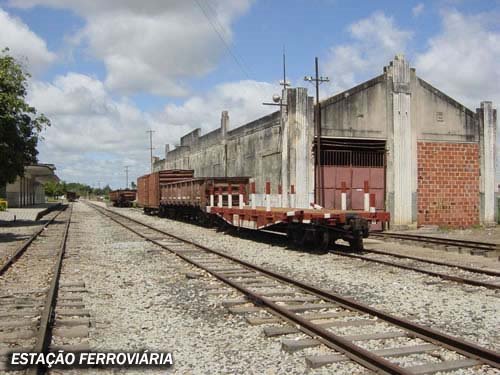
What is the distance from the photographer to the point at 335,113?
78.0ft

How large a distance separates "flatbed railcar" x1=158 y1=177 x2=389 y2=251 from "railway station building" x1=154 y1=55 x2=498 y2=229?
2.50 meters

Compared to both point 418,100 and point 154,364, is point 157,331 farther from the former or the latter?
point 418,100

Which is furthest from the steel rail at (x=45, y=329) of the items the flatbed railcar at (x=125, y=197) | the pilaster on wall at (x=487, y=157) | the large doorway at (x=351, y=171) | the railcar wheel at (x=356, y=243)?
the flatbed railcar at (x=125, y=197)

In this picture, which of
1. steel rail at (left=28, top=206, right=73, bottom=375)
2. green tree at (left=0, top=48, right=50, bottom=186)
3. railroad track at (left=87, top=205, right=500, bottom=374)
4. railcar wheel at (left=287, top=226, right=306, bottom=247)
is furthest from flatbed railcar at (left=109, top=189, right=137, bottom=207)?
steel rail at (left=28, top=206, right=73, bottom=375)

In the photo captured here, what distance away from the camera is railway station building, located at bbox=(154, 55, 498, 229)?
2353 cm

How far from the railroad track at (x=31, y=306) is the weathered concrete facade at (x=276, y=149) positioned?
38.3 ft

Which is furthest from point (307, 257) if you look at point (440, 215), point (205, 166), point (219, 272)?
point (205, 166)

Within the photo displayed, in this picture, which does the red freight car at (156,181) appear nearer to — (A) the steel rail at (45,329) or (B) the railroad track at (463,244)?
(B) the railroad track at (463,244)

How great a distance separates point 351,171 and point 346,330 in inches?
736

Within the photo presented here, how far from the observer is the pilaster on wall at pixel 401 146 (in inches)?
971

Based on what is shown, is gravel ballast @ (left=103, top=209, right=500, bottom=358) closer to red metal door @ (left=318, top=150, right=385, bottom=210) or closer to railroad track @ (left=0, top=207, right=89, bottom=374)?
railroad track @ (left=0, top=207, right=89, bottom=374)

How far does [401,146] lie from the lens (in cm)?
2481

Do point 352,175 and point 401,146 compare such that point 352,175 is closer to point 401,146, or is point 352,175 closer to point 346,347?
point 401,146

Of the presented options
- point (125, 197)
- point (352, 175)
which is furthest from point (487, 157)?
point (125, 197)
